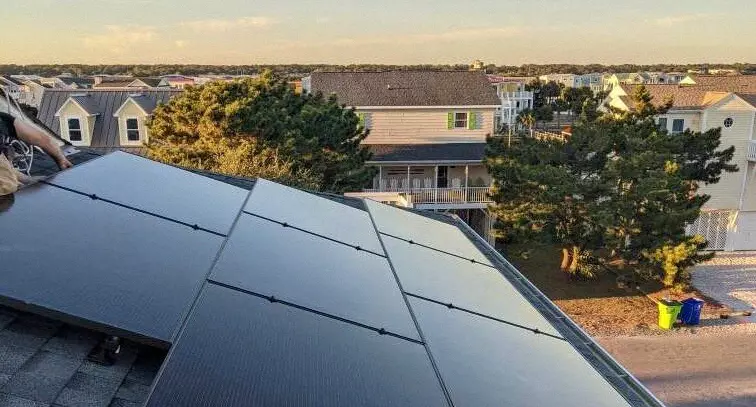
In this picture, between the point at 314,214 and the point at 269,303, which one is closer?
the point at 269,303

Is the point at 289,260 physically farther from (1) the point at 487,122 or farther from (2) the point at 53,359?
(1) the point at 487,122

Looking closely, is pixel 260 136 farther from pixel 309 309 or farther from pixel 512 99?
pixel 512 99

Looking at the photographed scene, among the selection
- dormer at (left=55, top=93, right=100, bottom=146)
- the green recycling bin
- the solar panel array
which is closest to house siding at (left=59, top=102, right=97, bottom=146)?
dormer at (left=55, top=93, right=100, bottom=146)

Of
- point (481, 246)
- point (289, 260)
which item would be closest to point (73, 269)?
point (289, 260)

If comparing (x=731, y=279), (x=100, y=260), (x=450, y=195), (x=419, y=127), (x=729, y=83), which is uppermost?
(x=729, y=83)

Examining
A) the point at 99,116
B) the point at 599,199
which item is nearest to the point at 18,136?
the point at 599,199

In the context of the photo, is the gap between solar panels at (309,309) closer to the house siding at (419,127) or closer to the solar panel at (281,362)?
the solar panel at (281,362)
